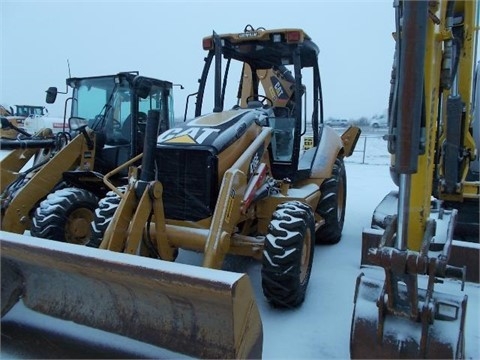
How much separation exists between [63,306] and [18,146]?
3138 millimetres

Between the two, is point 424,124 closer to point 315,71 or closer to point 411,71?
point 411,71

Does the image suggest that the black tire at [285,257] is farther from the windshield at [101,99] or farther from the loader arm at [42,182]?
the windshield at [101,99]

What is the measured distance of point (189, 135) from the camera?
3865 millimetres

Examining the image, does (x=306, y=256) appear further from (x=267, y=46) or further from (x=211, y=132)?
(x=267, y=46)

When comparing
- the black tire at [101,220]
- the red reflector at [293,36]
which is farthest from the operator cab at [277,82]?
the black tire at [101,220]

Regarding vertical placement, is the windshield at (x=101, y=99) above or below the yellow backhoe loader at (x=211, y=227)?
above

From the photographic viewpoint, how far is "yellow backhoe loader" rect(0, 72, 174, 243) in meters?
4.96

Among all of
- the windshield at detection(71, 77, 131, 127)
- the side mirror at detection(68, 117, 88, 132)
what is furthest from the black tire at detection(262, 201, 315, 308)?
the side mirror at detection(68, 117, 88, 132)

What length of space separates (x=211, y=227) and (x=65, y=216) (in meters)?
2.29

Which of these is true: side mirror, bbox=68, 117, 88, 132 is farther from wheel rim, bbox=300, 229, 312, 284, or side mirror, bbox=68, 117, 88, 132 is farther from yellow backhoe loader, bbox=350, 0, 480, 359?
yellow backhoe loader, bbox=350, 0, 480, 359

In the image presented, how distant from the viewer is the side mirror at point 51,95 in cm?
627

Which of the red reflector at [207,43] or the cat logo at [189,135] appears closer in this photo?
the cat logo at [189,135]

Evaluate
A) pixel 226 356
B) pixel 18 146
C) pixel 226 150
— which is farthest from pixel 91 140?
pixel 226 356

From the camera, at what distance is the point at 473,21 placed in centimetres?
414
